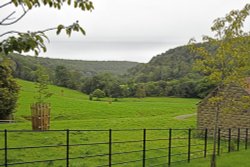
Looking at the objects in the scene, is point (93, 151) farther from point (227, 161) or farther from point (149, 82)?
point (149, 82)

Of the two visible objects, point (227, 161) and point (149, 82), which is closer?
point (227, 161)

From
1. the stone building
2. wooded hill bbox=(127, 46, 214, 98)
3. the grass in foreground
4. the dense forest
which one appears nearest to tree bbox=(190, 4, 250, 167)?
the grass in foreground

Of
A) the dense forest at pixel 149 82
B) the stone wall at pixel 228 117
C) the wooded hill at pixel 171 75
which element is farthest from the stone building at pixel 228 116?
the dense forest at pixel 149 82

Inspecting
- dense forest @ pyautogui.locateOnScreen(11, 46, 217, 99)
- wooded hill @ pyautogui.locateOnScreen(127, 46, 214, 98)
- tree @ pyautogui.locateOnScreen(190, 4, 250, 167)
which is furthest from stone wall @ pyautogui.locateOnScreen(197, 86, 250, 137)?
dense forest @ pyautogui.locateOnScreen(11, 46, 217, 99)

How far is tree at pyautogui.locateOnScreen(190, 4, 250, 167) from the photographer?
15008 millimetres

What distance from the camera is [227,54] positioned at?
603 inches

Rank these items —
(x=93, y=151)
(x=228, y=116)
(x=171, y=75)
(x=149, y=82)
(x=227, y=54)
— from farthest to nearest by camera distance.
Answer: (x=171, y=75)
(x=149, y=82)
(x=228, y=116)
(x=93, y=151)
(x=227, y=54)

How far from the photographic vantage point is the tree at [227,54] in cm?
1501

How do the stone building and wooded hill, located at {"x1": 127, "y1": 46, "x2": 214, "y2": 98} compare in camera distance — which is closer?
the stone building

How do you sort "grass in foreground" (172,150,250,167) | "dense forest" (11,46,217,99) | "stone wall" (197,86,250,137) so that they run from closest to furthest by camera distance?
"grass in foreground" (172,150,250,167)
"stone wall" (197,86,250,137)
"dense forest" (11,46,217,99)

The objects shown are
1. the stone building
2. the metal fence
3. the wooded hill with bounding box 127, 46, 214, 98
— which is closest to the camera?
the metal fence

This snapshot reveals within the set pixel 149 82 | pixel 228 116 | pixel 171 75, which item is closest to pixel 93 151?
pixel 228 116

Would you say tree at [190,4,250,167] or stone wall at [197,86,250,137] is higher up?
tree at [190,4,250,167]

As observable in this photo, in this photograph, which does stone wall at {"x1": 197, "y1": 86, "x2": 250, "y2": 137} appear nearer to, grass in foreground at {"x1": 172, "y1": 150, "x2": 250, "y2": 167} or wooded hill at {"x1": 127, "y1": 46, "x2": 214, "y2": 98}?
grass in foreground at {"x1": 172, "y1": 150, "x2": 250, "y2": 167}
